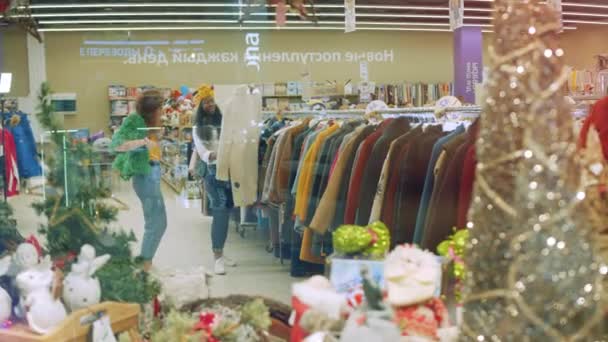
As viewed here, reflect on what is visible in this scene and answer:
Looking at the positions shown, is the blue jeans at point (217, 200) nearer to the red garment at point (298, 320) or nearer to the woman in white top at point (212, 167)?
the woman in white top at point (212, 167)

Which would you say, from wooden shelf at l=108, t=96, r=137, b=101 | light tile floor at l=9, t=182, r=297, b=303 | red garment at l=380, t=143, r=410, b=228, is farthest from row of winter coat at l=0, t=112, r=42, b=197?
red garment at l=380, t=143, r=410, b=228

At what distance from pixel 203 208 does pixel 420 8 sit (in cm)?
139

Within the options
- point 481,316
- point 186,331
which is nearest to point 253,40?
point 186,331

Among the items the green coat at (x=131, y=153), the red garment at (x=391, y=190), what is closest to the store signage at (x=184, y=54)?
the green coat at (x=131, y=153)

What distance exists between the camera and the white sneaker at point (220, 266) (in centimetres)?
255

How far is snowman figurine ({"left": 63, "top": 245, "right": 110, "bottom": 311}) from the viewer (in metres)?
1.70

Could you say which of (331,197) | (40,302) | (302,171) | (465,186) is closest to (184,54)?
(302,171)

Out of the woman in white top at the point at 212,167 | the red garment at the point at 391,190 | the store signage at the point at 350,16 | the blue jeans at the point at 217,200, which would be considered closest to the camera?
the red garment at the point at 391,190

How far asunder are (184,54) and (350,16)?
68 centimetres

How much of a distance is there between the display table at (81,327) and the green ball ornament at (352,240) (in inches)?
25.4

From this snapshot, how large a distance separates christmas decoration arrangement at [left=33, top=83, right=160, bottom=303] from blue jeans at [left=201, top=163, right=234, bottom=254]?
1141 mm

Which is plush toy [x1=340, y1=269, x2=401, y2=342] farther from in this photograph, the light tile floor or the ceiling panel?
the ceiling panel

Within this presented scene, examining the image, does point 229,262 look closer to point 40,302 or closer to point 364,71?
point 364,71

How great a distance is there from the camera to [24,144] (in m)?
2.34
